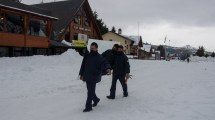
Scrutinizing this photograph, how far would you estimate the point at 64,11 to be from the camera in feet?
136

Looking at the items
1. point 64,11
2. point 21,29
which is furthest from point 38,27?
point 64,11

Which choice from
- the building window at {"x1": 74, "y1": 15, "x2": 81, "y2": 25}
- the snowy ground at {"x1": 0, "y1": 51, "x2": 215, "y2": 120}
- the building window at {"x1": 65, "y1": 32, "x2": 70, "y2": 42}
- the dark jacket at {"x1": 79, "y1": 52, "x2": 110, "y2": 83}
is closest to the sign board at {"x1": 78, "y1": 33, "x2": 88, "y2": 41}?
the building window at {"x1": 74, "y1": 15, "x2": 81, "y2": 25}

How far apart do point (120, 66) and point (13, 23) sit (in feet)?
60.3

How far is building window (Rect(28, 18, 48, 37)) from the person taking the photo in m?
28.2

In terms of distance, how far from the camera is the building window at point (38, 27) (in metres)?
28.2

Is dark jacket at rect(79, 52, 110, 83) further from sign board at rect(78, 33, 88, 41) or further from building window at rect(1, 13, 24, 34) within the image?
sign board at rect(78, 33, 88, 41)

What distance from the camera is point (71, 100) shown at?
9930 mm

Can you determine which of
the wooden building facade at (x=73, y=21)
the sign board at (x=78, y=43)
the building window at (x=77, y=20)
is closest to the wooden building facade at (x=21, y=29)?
the sign board at (x=78, y=43)

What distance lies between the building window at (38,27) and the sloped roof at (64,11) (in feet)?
24.6

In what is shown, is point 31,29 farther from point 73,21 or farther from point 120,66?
point 120,66

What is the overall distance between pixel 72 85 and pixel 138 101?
15.4 feet

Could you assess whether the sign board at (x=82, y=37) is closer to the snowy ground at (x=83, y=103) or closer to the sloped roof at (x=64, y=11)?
the sloped roof at (x=64, y=11)

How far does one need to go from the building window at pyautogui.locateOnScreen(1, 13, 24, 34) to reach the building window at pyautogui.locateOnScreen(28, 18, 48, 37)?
144 centimetres

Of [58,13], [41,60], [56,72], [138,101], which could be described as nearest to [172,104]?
[138,101]
